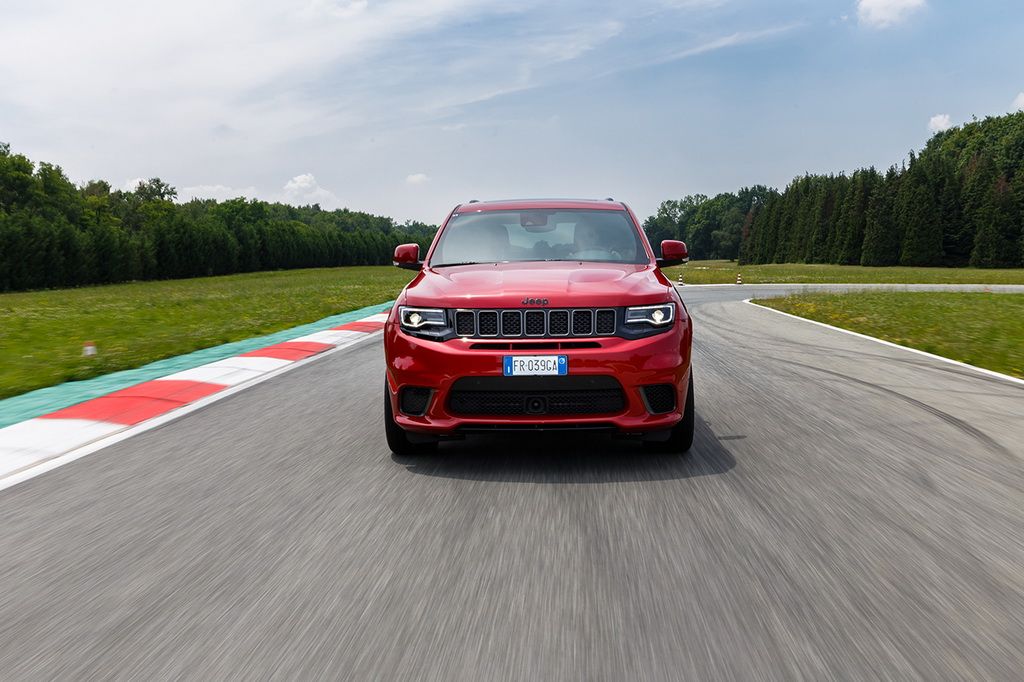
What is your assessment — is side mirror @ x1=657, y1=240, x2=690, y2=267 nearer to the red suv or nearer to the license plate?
the red suv

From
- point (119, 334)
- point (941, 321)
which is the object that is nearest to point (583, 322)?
point (119, 334)

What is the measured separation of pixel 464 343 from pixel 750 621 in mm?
2643

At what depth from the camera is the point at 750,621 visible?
3.02 meters

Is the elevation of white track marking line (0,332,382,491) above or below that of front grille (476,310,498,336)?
below

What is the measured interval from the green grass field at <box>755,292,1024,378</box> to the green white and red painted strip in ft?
28.9

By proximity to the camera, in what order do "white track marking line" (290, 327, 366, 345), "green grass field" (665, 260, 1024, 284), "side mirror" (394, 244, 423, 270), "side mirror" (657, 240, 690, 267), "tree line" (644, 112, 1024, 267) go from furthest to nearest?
"tree line" (644, 112, 1024, 267), "green grass field" (665, 260, 1024, 284), "white track marking line" (290, 327, 366, 345), "side mirror" (394, 244, 423, 270), "side mirror" (657, 240, 690, 267)

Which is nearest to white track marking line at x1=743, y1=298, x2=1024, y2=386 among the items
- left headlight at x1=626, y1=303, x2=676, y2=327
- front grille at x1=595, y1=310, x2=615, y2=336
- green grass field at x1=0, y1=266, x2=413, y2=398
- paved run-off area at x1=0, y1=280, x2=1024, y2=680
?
paved run-off area at x1=0, y1=280, x2=1024, y2=680

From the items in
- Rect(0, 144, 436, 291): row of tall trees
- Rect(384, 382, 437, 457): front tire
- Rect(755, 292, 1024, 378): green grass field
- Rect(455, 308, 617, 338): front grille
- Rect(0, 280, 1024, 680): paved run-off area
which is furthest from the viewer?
Rect(0, 144, 436, 291): row of tall trees

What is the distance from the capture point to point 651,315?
210 inches

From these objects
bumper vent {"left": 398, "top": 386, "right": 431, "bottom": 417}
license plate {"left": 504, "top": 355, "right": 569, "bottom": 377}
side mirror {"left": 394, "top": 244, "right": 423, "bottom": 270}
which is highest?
side mirror {"left": 394, "top": 244, "right": 423, "bottom": 270}

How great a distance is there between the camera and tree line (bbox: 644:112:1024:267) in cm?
8106

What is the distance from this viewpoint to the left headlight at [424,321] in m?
5.33

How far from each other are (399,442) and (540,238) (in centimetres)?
204

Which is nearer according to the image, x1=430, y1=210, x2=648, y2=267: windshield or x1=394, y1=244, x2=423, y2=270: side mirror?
x1=430, y1=210, x2=648, y2=267: windshield
